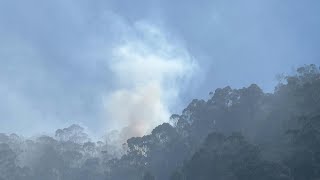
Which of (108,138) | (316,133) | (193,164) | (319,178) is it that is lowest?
(319,178)

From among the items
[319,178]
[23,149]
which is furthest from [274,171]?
[23,149]

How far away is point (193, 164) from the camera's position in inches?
2569

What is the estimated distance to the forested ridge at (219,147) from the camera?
182 ft

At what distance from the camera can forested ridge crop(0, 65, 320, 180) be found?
5553cm

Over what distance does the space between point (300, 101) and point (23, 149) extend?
78.2 meters

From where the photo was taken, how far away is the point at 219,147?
62.6 meters

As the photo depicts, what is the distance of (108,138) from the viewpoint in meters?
164

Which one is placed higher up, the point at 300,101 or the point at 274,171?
the point at 300,101

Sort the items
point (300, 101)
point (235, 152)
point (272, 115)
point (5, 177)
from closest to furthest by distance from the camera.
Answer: point (235, 152) → point (300, 101) → point (272, 115) → point (5, 177)

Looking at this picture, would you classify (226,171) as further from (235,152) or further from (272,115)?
(272,115)

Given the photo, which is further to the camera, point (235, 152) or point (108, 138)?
point (108, 138)

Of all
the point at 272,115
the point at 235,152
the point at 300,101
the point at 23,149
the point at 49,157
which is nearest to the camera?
the point at 235,152

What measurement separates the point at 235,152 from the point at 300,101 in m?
19.7

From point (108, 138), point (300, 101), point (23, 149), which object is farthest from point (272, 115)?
point (108, 138)
